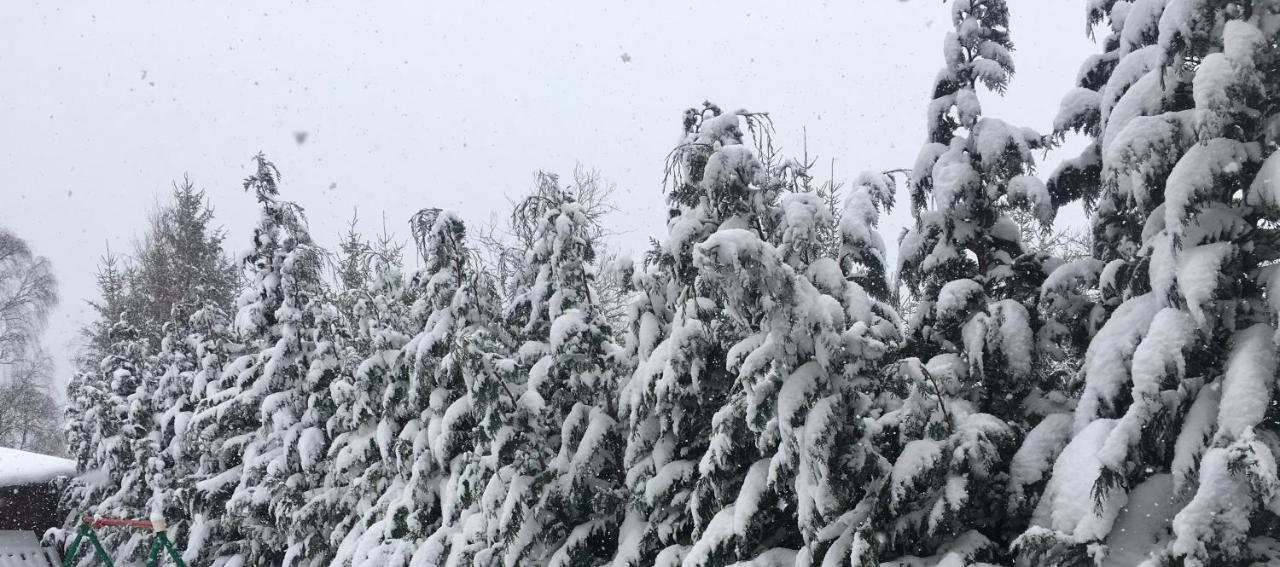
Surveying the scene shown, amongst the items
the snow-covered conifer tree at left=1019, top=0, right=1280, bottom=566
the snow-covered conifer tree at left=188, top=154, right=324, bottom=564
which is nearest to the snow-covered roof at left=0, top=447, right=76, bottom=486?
the snow-covered conifer tree at left=188, top=154, right=324, bottom=564

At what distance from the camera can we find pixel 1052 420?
6207mm

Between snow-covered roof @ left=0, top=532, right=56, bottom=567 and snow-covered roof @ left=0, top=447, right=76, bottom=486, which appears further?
snow-covered roof @ left=0, top=447, right=76, bottom=486

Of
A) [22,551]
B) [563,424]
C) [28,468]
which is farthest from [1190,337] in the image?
[28,468]

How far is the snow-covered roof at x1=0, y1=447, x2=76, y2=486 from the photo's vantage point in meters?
20.3

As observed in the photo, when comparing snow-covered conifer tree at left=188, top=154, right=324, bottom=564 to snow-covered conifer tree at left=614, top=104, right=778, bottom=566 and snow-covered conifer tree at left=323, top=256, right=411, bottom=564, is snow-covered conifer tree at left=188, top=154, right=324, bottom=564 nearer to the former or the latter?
snow-covered conifer tree at left=323, top=256, right=411, bottom=564

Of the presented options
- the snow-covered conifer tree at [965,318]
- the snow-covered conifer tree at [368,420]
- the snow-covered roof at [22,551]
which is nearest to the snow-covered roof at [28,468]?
the snow-covered roof at [22,551]

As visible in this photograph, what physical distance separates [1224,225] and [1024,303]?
2.45 metres

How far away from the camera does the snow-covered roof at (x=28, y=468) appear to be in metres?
20.3

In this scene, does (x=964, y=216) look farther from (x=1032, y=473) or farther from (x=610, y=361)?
(x=610, y=361)

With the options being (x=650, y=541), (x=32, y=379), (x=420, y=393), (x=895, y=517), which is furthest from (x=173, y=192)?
(x=895, y=517)

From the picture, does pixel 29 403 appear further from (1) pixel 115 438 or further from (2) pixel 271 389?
(2) pixel 271 389

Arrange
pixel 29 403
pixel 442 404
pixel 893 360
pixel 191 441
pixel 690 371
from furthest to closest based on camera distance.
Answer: pixel 29 403 → pixel 191 441 → pixel 442 404 → pixel 690 371 → pixel 893 360

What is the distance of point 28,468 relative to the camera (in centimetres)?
2083

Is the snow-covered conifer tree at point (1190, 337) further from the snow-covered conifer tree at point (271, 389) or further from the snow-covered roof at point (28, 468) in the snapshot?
the snow-covered roof at point (28, 468)
